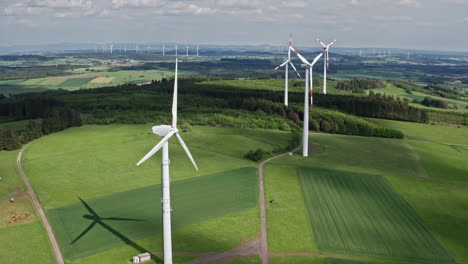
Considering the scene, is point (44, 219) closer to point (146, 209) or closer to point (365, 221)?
point (146, 209)

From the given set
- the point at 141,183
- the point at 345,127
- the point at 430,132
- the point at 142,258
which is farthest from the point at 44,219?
the point at 430,132

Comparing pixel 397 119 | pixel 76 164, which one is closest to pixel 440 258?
pixel 76 164

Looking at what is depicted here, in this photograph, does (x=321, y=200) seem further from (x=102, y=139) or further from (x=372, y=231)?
(x=102, y=139)

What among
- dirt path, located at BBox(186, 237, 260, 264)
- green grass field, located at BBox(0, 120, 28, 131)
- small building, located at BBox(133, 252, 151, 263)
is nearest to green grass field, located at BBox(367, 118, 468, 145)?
dirt path, located at BBox(186, 237, 260, 264)

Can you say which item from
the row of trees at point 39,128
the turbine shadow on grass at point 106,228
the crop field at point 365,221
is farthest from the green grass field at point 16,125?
the crop field at point 365,221

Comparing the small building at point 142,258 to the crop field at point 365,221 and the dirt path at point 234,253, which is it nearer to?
the dirt path at point 234,253

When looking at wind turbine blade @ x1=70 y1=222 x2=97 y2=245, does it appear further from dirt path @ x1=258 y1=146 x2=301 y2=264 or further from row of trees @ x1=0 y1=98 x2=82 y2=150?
row of trees @ x1=0 y1=98 x2=82 y2=150
